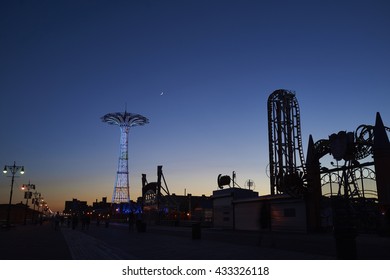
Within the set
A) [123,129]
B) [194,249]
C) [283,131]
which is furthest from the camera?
[123,129]

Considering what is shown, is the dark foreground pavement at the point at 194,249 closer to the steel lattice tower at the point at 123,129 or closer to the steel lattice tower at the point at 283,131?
the steel lattice tower at the point at 283,131

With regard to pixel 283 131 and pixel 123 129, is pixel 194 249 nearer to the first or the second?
pixel 283 131

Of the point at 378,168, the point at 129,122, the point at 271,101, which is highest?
the point at 129,122

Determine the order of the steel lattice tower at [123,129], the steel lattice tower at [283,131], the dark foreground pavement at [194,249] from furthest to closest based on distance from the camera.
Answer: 1. the steel lattice tower at [123,129]
2. the steel lattice tower at [283,131]
3. the dark foreground pavement at [194,249]

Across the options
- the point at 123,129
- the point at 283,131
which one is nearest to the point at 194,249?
the point at 283,131

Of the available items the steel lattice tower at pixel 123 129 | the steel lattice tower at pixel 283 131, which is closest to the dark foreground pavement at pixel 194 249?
the steel lattice tower at pixel 283 131

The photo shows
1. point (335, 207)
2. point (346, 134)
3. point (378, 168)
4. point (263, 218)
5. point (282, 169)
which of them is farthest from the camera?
point (282, 169)

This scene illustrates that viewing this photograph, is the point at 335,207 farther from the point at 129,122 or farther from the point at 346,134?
the point at 129,122

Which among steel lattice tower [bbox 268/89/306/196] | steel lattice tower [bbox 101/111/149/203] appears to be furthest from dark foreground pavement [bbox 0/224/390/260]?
steel lattice tower [bbox 101/111/149/203]

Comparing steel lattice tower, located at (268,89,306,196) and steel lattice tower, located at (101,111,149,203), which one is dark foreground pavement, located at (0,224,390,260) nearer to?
steel lattice tower, located at (268,89,306,196)
